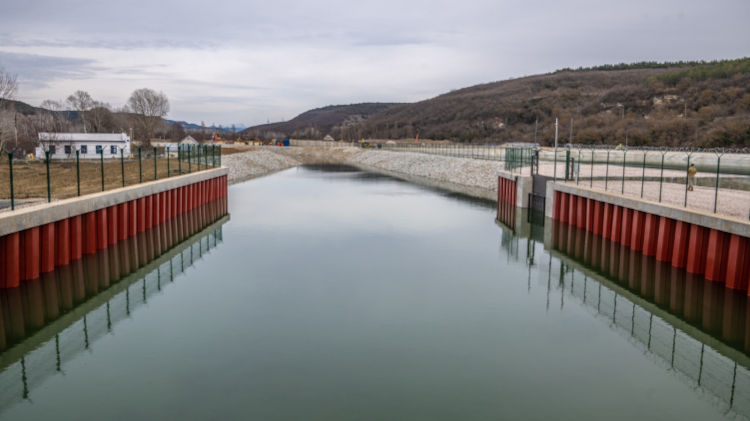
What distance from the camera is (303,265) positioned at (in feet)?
68.1

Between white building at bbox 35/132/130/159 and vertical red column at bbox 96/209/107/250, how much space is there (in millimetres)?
46513

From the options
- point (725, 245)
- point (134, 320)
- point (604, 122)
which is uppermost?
point (604, 122)

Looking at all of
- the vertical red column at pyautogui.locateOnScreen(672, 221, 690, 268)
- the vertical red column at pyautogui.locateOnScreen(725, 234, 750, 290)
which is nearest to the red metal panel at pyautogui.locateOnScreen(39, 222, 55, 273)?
the vertical red column at pyautogui.locateOnScreen(672, 221, 690, 268)

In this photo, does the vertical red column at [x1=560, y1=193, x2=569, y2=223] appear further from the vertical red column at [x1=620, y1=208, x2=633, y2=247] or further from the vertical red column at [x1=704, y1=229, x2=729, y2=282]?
the vertical red column at [x1=704, y1=229, x2=729, y2=282]

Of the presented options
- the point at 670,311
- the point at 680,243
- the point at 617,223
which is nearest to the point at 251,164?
the point at 617,223

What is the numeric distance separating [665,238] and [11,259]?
1973 centimetres

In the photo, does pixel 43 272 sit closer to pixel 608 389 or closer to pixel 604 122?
pixel 608 389

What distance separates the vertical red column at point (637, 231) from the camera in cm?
2084

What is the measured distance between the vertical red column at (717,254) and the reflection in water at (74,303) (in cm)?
1646

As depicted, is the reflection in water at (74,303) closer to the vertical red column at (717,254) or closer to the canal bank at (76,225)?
the canal bank at (76,225)

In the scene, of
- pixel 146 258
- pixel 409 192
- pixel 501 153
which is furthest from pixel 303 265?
pixel 501 153

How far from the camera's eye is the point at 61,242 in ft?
58.5

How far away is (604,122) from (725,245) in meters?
99.4

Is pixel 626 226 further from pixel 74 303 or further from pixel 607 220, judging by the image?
pixel 74 303
